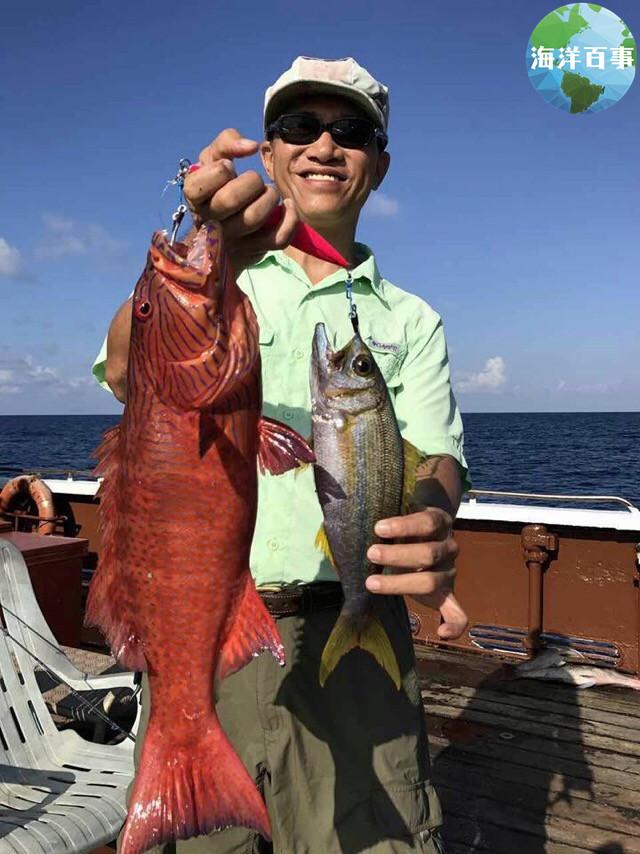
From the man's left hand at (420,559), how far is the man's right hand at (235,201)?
846mm

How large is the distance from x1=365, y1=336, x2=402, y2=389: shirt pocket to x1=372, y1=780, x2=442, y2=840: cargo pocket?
1.52 meters

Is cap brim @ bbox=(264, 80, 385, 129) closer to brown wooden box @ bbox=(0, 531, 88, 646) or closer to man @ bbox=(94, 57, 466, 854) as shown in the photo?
man @ bbox=(94, 57, 466, 854)

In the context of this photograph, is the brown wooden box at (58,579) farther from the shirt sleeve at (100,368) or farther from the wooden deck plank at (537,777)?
the shirt sleeve at (100,368)

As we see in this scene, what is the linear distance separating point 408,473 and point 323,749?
1.10 metres

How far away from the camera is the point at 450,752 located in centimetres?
571

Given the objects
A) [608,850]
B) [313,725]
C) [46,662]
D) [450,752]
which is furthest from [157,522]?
[450,752]

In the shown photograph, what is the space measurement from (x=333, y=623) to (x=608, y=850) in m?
3.27

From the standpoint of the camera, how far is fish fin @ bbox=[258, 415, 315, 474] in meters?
1.90

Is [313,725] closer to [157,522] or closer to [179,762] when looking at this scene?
[179,762]

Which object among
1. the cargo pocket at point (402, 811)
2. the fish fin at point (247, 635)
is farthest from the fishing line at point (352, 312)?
the cargo pocket at point (402, 811)

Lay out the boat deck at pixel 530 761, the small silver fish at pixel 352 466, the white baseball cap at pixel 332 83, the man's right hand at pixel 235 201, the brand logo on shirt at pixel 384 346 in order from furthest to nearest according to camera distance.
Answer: the boat deck at pixel 530 761 → the brand logo on shirt at pixel 384 346 → the white baseball cap at pixel 332 83 → the small silver fish at pixel 352 466 → the man's right hand at pixel 235 201

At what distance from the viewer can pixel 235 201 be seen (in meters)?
1.75

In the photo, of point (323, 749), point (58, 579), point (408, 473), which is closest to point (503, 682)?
point (58, 579)

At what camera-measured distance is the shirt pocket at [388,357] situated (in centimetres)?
278
